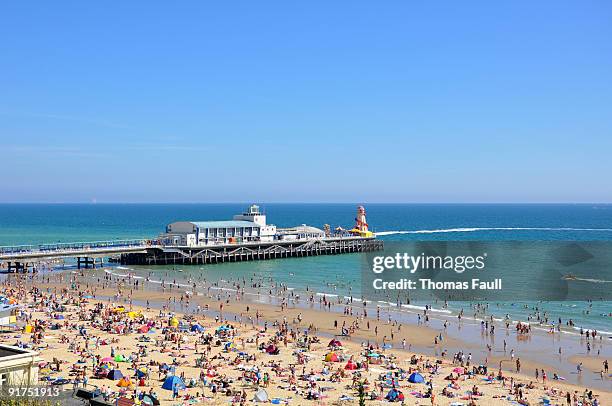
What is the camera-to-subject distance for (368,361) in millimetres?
34531

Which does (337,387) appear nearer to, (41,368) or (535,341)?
(41,368)

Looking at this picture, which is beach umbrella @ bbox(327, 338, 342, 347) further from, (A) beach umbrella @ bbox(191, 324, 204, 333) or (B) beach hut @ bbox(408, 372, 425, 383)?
(A) beach umbrella @ bbox(191, 324, 204, 333)

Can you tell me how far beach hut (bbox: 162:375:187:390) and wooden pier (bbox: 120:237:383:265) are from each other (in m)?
50.3

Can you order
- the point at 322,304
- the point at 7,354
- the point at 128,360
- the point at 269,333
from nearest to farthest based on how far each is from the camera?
the point at 7,354
the point at 128,360
the point at 269,333
the point at 322,304

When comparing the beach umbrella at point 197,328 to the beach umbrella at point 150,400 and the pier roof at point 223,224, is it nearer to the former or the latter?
the beach umbrella at point 150,400

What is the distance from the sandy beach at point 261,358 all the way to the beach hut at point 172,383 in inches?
2.1

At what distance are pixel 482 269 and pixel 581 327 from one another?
3758 cm

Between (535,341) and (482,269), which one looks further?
(482,269)

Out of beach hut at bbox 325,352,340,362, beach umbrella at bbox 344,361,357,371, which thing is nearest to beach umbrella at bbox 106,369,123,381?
beach hut at bbox 325,352,340,362

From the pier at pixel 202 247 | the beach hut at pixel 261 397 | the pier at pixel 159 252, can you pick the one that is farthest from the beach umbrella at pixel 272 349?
the pier at pixel 202 247

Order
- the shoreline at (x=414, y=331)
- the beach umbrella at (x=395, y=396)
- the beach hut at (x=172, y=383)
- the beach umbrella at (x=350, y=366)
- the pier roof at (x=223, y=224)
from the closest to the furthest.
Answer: the beach umbrella at (x=395, y=396), the beach hut at (x=172, y=383), the beach umbrella at (x=350, y=366), the shoreline at (x=414, y=331), the pier roof at (x=223, y=224)

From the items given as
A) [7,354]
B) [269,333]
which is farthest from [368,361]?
[7,354]

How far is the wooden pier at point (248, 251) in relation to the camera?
7856 cm

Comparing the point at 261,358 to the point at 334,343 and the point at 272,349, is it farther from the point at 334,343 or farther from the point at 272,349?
the point at 334,343
